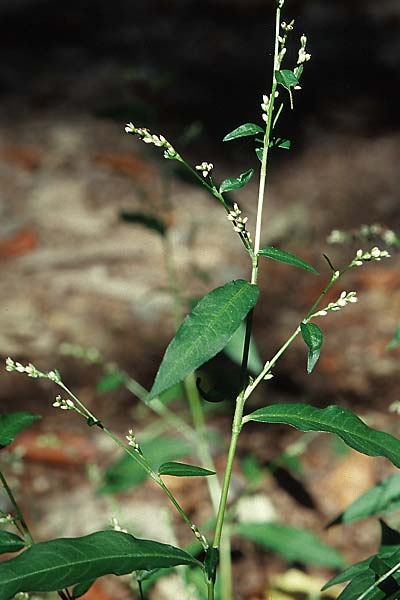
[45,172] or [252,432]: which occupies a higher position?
[45,172]

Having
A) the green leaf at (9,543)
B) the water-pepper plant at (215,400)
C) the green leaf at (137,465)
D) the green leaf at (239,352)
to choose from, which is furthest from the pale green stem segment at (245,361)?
the green leaf at (137,465)

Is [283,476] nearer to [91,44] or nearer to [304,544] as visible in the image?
[304,544]

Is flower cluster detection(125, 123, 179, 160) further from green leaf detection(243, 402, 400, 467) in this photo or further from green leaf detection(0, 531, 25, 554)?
green leaf detection(0, 531, 25, 554)

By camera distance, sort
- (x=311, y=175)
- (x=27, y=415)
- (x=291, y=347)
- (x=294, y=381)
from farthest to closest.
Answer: (x=311, y=175) → (x=291, y=347) → (x=294, y=381) → (x=27, y=415)

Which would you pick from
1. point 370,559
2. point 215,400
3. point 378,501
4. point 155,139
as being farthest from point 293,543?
point 155,139

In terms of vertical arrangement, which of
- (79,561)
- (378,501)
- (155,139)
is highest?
(155,139)

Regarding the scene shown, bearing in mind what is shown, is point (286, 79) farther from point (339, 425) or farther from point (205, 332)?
point (339, 425)

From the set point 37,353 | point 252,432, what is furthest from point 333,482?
point 37,353

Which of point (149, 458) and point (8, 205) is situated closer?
point (149, 458)
